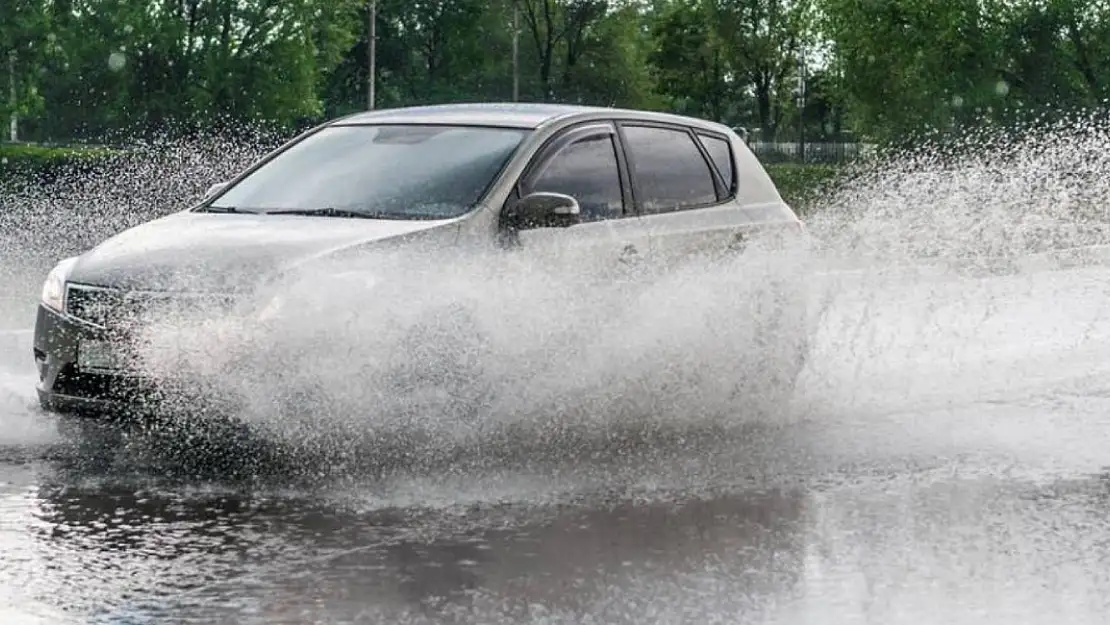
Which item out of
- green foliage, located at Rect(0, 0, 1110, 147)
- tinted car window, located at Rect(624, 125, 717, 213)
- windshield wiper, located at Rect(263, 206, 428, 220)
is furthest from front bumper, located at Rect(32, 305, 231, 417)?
green foliage, located at Rect(0, 0, 1110, 147)

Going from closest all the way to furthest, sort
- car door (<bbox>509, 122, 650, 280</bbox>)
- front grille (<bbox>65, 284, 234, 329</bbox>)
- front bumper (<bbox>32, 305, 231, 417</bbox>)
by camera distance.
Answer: front grille (<bbox>65, 284, 234, 329</bbox>)
front bumper (<bbox>32, 305, 231, 417</bbox>)
car door (<bbox>509, 122, 650, 280</bbox>)

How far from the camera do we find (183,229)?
9.11 m

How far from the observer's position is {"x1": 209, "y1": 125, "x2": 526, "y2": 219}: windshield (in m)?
9.34

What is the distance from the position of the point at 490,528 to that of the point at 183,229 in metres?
2.53

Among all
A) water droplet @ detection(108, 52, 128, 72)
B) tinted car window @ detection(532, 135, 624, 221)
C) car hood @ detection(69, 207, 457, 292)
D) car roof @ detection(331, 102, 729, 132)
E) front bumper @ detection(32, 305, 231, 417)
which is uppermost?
water droplet @ detection(108, 52, 128, 72)

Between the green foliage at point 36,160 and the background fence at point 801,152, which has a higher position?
the green foliage at point 36,160

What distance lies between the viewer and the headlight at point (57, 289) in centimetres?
890

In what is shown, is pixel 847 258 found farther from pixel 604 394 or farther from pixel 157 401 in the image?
pixel 157 401

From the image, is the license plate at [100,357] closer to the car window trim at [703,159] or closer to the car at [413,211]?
the car at [413,211]

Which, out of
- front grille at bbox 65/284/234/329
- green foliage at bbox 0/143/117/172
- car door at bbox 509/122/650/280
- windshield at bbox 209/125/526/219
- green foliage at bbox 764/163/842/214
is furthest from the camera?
green foliage at bbox 764/163/842/214

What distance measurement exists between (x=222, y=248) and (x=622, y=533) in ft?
7.57

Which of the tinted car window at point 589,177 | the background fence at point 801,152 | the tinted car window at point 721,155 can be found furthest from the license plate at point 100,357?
the background fence at point 801,152

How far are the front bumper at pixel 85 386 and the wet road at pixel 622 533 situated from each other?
0.24 metres

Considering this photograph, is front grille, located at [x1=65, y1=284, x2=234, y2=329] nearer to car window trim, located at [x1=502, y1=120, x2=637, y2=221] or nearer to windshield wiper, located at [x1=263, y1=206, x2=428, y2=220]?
windshield wiper, located at [x1=263, y1=206, x2=428, y2=220]
